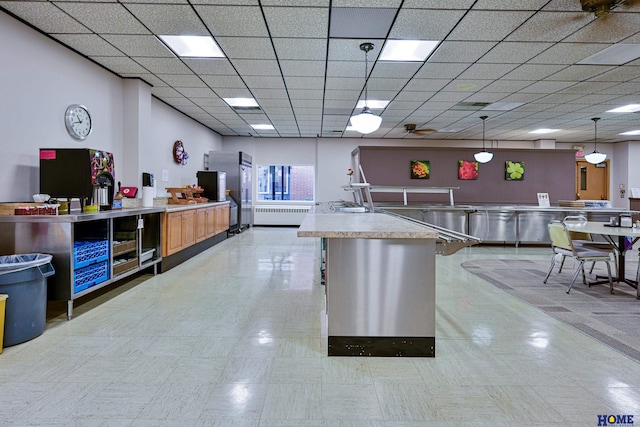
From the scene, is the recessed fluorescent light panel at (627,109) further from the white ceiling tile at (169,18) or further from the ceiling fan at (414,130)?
the white ceiling tile at (169,18)

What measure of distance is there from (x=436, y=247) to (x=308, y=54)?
3.25 m

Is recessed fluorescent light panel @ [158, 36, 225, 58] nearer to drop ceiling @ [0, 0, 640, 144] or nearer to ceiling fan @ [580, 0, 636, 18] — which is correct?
drop ceiling @ [0, 0, 640, 144]

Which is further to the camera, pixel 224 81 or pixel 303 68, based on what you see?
pixel 224 81

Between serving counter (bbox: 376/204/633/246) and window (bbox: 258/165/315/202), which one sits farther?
window (bbox: 258/165/315/202)

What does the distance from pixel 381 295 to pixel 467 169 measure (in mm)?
9204

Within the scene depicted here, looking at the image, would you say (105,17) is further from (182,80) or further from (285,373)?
(285,373)

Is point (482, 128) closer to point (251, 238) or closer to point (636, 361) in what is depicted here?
point (251, 238)

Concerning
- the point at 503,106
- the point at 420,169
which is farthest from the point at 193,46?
the point at 420,169

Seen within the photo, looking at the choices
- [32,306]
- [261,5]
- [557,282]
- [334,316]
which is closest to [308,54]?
[261,5]

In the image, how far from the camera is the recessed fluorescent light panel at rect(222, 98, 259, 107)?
727 cm

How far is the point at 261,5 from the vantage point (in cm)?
361

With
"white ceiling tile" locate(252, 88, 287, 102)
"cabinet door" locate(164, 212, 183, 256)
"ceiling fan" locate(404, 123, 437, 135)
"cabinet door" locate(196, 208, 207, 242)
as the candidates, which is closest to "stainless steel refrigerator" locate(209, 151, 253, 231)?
"cabinet door" locate(196, 208, 207, 242)

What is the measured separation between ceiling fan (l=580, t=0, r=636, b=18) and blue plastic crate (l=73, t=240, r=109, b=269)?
513 cm

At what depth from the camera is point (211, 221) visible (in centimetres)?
768
